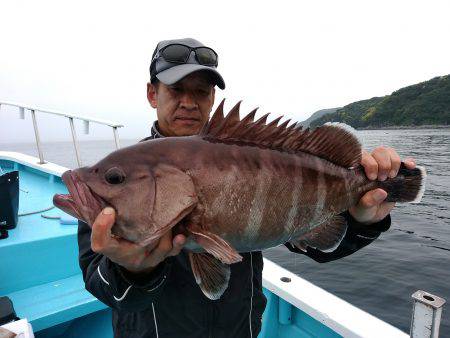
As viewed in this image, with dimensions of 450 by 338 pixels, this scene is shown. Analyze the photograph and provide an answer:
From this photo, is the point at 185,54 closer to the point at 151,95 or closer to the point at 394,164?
the point at 151,95

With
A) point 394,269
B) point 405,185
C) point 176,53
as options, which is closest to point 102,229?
point 176,53

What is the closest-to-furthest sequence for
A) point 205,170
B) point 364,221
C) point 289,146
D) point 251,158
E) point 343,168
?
point 205,170
point 251,158
point 289,146
point 343,168
point 364,221

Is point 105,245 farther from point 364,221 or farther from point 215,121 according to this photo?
point 364,221

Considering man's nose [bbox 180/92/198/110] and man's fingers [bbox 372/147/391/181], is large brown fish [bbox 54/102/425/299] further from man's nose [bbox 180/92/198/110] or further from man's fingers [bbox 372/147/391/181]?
man's nose [bbox 180/92/198/110]

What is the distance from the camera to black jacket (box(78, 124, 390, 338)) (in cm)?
205

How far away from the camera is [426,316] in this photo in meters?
2.30

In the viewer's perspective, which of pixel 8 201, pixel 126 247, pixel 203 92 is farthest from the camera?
pixel 8 201

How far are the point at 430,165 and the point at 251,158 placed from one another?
32160mm

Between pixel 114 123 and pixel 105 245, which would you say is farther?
pixel 114 123

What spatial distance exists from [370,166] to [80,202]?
1789mm

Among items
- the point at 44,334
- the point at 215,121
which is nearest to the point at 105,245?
the point at 215,121

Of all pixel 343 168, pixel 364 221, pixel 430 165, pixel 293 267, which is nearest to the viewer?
pixel 343 168

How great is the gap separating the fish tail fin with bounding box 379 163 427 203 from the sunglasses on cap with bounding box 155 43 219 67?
172 cm

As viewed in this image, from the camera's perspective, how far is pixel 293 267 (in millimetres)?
10984
